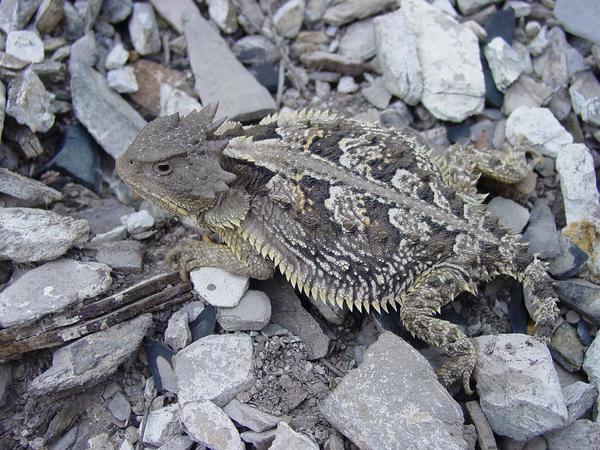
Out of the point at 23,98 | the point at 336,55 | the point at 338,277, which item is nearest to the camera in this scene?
the point at 338,277

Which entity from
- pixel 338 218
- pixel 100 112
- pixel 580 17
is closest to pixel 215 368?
pixel 338 218

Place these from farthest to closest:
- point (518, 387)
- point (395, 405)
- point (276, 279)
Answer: point (276, 279) → point (518, 387) → point (395, 405)

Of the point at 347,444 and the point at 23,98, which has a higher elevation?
the point at 23,98

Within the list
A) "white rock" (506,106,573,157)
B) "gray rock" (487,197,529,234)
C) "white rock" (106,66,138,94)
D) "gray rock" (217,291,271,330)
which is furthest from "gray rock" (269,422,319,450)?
"white rock" (106,66,138,94)

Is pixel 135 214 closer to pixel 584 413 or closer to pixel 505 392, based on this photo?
pixel 505 392

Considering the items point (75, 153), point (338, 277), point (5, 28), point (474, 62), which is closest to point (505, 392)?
point (338, 277)

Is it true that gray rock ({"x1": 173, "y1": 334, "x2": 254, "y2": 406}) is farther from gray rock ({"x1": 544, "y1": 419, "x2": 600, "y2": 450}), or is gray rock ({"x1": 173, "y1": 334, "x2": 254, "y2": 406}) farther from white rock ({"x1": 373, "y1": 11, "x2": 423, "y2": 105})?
white rock ({"x1": 373, "y1": 11, "x2": 423, "y2": 105})

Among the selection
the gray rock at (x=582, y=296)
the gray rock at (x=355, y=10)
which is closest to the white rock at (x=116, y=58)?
the gray rock at (x=355, y=10)

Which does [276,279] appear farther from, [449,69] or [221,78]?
[449,69]
